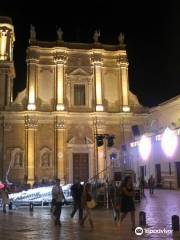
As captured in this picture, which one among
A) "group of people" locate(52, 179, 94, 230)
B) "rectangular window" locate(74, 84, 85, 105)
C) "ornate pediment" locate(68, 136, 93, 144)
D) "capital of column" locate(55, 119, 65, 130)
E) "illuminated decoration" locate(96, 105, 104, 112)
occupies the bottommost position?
"group of people" locate(52, 179, 94, 230)

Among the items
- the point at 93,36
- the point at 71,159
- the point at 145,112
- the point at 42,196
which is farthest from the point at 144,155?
the point at 42,196

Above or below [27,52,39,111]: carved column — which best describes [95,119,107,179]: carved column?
below

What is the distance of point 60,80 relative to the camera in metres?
37.3

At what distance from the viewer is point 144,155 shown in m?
36.9

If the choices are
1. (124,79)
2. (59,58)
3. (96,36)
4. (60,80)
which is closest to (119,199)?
(60,80)

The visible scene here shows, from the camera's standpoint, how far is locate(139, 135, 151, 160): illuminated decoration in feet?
116

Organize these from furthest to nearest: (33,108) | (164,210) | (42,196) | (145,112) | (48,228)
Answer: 1. (145,112)
2. (33,108)
3. (42,196)
4. (164,210)
5. (48,228)

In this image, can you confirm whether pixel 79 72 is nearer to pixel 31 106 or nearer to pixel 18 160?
pixel 31 106

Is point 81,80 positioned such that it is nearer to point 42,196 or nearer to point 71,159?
point 71,159

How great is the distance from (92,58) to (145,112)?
7.30 m

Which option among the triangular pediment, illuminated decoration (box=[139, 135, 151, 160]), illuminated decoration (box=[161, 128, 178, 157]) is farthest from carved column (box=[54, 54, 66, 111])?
illuminated decoration (box=[161, 128, 178, 157])

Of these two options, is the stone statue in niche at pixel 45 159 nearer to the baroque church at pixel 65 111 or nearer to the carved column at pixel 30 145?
the baroque church at pixel 65 111

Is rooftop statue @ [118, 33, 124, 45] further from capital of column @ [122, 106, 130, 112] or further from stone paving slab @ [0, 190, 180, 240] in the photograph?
stone paving slab @ [0, 190, 180, 240]

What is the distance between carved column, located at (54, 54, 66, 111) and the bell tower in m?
4.26
